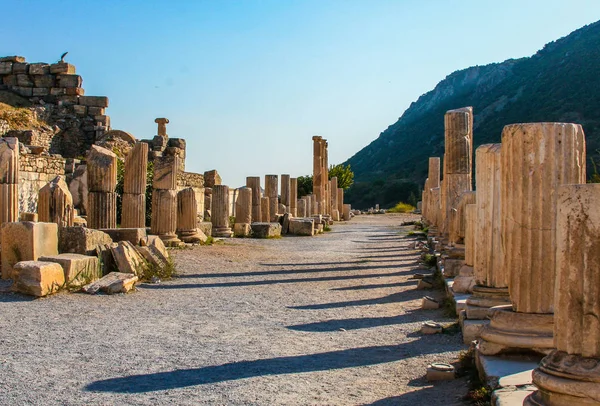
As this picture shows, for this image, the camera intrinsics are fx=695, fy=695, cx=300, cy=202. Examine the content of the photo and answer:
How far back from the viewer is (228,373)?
5898 millimetres

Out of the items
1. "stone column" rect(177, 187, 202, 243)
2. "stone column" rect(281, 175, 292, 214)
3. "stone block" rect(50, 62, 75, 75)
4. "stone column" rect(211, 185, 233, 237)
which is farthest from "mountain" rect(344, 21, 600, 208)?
"stone column" rect(177, 187, 202, 243)

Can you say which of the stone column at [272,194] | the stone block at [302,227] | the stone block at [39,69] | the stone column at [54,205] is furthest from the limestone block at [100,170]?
the stone block at [39,69]

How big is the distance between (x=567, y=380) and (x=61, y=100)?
86.6 feet

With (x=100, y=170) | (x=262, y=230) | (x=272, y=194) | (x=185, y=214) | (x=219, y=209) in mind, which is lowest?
(x=262, y=230)

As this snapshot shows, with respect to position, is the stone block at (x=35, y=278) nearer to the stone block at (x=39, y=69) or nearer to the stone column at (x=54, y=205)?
the stone column at (x=54, y=205)

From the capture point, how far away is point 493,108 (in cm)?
8175

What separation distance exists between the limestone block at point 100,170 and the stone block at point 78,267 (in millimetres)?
2711

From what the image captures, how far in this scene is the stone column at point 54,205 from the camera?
39.7 feet

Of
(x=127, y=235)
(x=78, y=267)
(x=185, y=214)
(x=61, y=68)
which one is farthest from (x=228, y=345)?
(x=61, y=68)

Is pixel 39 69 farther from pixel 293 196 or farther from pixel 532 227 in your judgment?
pixel 532 227

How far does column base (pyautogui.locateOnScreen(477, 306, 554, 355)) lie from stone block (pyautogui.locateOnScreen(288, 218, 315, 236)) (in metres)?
20.2

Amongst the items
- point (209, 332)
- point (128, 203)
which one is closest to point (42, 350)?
point (209, 332)

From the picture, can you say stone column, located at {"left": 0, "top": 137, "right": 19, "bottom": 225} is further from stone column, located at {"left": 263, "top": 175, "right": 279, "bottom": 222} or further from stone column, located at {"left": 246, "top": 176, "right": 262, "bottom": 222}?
stone column, located at {"left": 263, "top": 175, "right": 279, "bottom": 222}

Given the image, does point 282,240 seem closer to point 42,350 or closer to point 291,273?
point 291,273
